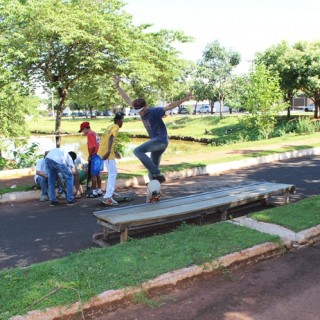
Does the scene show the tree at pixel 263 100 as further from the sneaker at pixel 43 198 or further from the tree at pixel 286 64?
the sneaker at pixel 43 198

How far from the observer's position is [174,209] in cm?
554

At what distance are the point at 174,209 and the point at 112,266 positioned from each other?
62.5 inches

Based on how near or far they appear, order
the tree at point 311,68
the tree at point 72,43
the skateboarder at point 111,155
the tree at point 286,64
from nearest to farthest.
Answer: the skateboarder at point 111,155 < the tree at point 72,43 < the tree at point 311,68 < the tree at point 286,64

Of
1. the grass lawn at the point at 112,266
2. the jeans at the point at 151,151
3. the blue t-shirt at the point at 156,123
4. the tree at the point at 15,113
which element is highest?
the tree at the point at 15,113

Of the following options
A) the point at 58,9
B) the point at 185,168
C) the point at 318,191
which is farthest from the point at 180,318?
the point at 58,9

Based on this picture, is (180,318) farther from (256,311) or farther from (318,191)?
(318,191)

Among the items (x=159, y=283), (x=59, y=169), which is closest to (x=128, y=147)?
(x=59, y=169)

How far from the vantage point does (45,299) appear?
3486 millimetres

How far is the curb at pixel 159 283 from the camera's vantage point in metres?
3.38

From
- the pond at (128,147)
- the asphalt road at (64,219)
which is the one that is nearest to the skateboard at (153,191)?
the asphalt road at (64,219)

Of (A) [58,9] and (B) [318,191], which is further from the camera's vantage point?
(A) [58,9]

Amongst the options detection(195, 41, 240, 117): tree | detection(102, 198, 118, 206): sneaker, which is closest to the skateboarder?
detection(102, 198, 118, 206): sneaker

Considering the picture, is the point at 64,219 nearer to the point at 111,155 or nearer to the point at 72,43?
the point at 111,155

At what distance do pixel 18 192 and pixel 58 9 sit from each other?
824 cm
